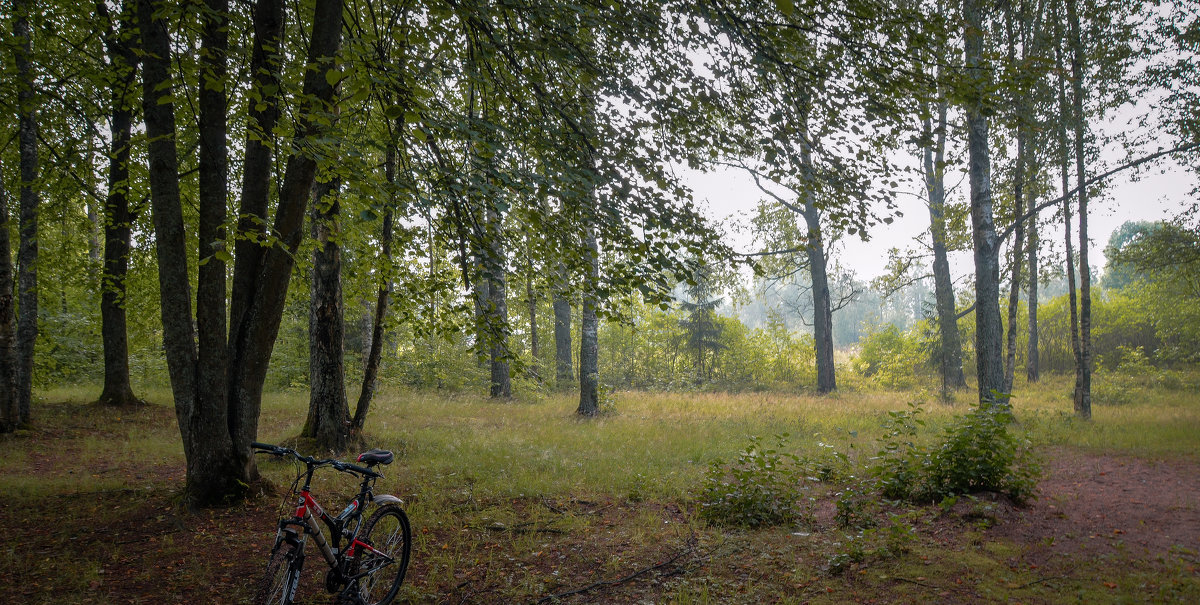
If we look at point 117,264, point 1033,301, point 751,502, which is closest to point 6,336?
point 117,264

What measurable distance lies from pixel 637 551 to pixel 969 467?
13.7ft

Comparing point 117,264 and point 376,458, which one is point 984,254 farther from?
point 117,264

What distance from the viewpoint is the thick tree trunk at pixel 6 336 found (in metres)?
9.18

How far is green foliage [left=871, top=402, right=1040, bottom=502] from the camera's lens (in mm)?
6703

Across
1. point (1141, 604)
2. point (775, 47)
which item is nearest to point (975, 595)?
point (1141, 604)

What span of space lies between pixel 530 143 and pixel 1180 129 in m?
15.2

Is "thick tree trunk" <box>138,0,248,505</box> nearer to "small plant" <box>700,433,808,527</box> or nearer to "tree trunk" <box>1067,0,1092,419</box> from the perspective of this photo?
"small plant" <box>700,433,808,527</box>

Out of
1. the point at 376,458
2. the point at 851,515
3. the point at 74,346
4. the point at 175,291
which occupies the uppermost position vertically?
the point at 175,291

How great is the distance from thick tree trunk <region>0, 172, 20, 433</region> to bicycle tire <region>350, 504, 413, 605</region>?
8.86 metres

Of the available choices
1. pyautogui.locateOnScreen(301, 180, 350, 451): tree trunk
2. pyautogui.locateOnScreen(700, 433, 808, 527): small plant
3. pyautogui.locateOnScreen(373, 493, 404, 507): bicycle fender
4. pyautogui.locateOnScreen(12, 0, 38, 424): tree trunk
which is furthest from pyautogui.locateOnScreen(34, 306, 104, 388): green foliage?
pyautogui.locateOnScreen(700, 433, 808, 527): small plant

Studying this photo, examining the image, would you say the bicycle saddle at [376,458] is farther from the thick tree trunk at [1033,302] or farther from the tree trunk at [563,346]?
the thick tree trunk at [1033,302]

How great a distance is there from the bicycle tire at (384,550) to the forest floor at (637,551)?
0.23 metres

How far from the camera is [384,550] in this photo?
4.65 metres

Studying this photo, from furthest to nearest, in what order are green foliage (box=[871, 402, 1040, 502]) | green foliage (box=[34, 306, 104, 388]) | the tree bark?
1. the tree bark
2. green foliage (box=[34, 306, 104, 388])
3. green foliage (box=[871, 402, 1040, 502])
